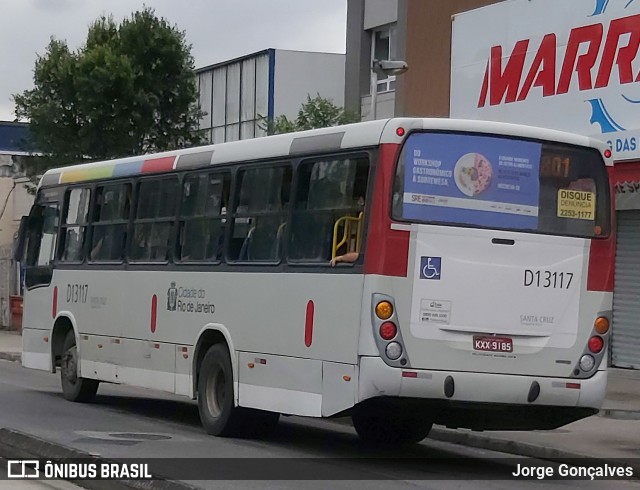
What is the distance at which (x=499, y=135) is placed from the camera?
39.4 feet

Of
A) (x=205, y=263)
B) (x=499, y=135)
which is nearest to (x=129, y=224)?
(x=205, y=263)

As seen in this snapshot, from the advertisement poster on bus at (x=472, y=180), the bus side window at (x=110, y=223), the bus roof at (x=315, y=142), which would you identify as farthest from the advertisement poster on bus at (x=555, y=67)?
the advertisement poster on bus at (x=472, y=180)

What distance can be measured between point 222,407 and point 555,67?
33.2 ft

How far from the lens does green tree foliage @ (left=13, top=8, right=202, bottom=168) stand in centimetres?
3409

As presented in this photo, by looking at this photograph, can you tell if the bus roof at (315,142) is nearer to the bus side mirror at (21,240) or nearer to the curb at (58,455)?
the bus side mirror at (21,240)

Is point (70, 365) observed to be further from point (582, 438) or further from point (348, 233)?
point (582, 438)

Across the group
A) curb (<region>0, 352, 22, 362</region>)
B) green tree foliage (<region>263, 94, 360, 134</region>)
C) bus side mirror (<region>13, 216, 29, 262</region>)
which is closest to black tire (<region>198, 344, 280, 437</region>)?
bus side mirror (<region>13, 216, 29, 262</region>)

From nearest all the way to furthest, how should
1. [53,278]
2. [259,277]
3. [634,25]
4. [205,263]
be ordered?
[259,277] < [205,263] < [53,278] < [634,25]

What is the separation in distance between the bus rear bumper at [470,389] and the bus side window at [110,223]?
5985mm

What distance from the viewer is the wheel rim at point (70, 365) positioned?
17.8 metres

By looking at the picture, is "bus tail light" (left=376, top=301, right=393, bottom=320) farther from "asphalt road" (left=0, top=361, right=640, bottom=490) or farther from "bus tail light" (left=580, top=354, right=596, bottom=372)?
"bus tail light" (left=580, top=354, right=596, bottom=372)

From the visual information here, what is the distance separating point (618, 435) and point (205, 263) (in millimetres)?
5268

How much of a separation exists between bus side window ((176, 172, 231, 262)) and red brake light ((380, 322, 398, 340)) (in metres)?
3.29

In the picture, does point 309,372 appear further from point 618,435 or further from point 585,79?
point 585,79
